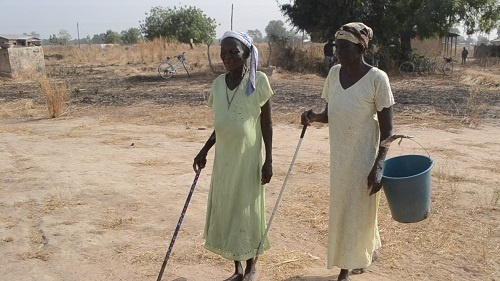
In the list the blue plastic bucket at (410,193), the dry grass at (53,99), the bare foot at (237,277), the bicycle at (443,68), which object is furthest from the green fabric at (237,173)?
the bicycle at (443,68)

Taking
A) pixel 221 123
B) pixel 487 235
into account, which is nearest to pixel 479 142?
pixel 487 235

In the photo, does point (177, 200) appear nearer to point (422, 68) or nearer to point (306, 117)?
point (306, 117)

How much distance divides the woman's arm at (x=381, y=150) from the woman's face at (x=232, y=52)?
795 millimetres

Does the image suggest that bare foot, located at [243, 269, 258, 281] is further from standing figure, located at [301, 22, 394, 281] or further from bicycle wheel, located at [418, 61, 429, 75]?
bicycle wheel, located at [418, 61, 429, 75]

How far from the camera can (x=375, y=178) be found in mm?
2504

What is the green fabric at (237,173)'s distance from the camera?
2.59 m

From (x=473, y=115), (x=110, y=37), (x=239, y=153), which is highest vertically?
(x=110, y=37)

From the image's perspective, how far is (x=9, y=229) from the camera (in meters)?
3.75

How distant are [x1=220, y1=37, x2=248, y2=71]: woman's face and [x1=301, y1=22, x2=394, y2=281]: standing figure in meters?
0.51

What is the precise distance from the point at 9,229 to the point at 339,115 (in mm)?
2775

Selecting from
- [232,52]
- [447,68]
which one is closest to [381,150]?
[232,52]

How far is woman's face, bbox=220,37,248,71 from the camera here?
8.28ft

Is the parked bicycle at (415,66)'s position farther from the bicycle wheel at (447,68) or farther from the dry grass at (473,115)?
the dry grass at (473,115)

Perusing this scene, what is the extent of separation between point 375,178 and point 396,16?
1767 cm
